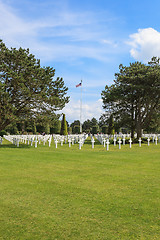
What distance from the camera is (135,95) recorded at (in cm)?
3484

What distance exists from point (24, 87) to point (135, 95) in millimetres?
18071

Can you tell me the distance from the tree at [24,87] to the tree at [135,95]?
1142cm

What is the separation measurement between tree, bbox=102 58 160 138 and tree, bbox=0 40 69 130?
11.4 m

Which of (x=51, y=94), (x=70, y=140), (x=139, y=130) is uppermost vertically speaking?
(x=51, y=94)

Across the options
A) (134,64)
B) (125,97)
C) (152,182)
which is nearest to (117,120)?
(125,97)

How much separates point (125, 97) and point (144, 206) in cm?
3005

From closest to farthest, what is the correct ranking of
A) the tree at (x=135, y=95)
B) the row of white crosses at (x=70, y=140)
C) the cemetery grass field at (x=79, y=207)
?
1. the cemetery grass field at (x=79, y=207)
2. the row of white crosses at (x=70, y=140)
3. the tree at (x=135, y=95)

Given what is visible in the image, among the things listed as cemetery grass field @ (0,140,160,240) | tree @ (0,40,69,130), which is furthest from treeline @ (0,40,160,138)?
cemetery grass field @ (0,140,160,240)

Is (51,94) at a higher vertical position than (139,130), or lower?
higher

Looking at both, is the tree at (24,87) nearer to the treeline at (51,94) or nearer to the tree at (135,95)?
the treeline at (51,94)

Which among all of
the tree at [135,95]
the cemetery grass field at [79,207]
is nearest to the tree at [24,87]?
the tree at [135,95]

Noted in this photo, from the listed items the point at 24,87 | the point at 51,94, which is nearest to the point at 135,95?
the point at 51,94

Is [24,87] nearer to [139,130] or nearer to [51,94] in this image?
[51,94]

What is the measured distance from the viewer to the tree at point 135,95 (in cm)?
3294
